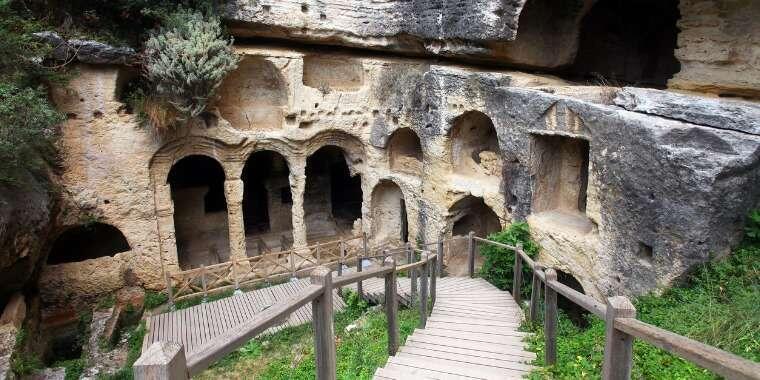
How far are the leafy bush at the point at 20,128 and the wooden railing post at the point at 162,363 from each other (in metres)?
7.29

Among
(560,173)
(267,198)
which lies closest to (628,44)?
(560,173)

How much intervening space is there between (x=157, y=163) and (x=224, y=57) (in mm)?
3433

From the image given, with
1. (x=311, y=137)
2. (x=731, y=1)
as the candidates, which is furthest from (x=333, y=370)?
(x=311, y=137)

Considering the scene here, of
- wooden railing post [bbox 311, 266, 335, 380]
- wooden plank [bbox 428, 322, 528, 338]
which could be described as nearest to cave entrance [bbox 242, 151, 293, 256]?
wooden plank [bbox 428, 322, 528, 338]

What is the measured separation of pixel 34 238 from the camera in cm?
874

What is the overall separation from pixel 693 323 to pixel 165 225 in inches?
459

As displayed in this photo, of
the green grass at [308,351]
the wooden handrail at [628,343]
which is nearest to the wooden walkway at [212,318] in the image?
the green grass at [308,351]

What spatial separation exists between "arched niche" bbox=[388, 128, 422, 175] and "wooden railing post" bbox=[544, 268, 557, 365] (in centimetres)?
971

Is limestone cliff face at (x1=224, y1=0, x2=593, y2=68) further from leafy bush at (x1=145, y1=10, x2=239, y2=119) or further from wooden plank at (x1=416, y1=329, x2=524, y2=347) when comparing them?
wooden plank at (x1=416, y1=329, x2=524, y2=347)

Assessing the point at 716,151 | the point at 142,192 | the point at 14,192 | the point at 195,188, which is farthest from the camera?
the point at 195,188

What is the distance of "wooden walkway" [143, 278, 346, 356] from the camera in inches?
364

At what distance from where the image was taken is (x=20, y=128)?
762 cm

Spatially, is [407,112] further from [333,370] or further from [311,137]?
[333,370]

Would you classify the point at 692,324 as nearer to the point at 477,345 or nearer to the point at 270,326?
the point at 477,345
